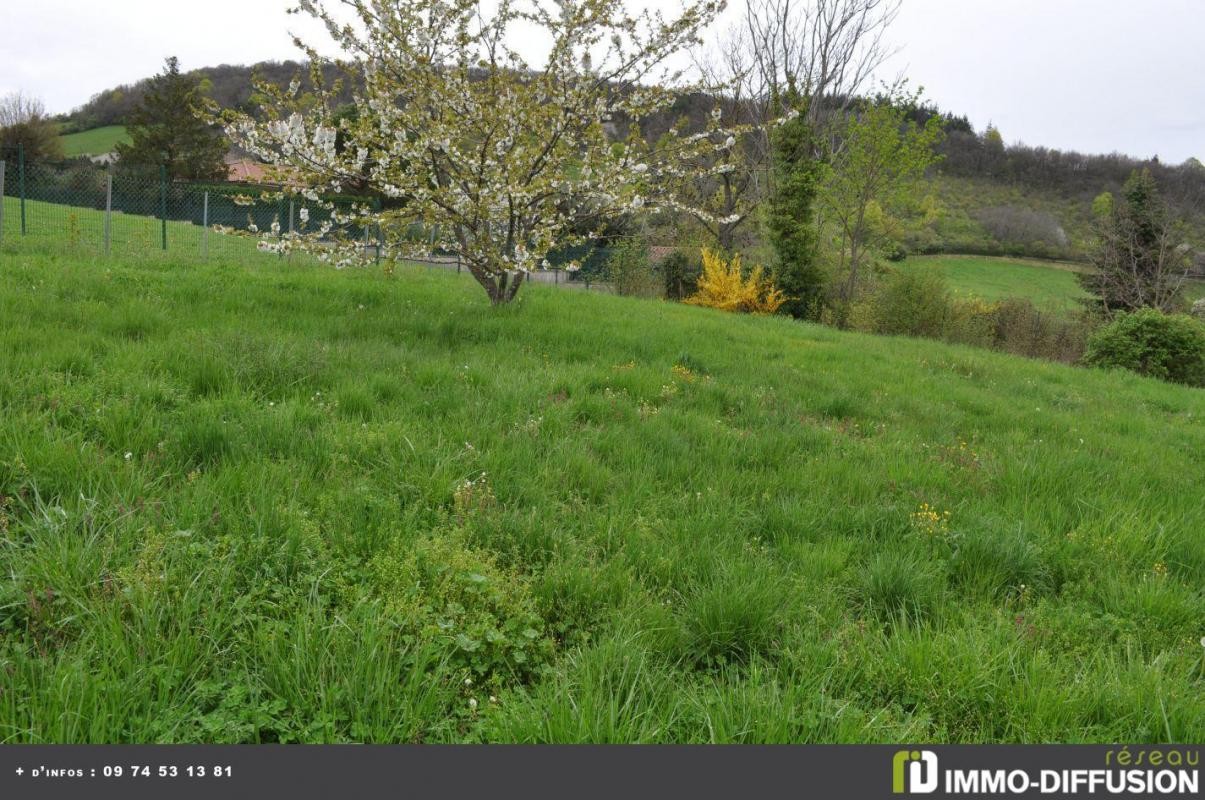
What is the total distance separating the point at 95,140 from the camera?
60094 millimetres

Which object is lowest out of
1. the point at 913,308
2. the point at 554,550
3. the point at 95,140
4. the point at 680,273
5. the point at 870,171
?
the point at 554,550

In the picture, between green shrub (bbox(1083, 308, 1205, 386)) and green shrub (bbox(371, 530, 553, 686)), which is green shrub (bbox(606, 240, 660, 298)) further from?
green shrub (bbox(371, 530, 553, 686))

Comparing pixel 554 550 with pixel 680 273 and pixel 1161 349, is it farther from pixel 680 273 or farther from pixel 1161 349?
pixel 680 273

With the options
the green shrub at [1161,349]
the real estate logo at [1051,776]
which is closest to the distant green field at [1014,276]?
the green shrub at [1161,349]

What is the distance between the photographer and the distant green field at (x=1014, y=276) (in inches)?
1545

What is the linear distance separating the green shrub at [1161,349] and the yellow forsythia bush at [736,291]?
7.58m

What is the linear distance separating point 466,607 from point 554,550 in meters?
0.56

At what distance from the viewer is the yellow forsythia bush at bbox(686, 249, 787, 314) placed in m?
17.2

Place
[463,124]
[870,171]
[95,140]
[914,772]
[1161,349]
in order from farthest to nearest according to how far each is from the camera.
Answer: [95,140], [870,171], [1161,349], [463,124], [914,772]

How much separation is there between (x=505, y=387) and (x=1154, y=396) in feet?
33.3

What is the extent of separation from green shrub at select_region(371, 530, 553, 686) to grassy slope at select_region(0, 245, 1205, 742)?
0.02 m

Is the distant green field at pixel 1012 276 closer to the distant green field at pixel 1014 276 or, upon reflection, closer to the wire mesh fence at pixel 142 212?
the distant green field at pixel 1014 276

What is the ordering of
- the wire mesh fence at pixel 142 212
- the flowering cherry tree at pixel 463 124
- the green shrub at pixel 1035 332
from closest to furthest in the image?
the flowering cherry tree at pixel 463 124, the wire mesh fence at pixel 142 212, the green shrub at pixel 1035 332

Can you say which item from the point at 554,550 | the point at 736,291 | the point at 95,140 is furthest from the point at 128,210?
the point at 95,140
